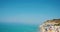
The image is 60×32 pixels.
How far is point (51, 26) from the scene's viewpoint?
8.07 feet

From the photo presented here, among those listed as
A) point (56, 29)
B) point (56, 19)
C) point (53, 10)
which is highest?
point (53, 10)

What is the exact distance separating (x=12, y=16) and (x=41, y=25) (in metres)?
0.54

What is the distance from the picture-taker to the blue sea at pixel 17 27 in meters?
2.45

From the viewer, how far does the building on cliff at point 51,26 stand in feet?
8.02

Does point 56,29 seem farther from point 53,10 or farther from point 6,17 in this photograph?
point 6,17

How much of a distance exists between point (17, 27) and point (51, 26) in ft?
1.95

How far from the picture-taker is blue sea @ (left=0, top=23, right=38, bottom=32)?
245 centimetres

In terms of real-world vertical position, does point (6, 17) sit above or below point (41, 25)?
above

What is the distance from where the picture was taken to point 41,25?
2457 mm

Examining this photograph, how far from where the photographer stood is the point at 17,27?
2465mm

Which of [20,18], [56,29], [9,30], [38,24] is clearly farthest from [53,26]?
[9,30]

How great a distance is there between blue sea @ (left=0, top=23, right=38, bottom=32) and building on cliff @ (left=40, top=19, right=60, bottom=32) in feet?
0.42

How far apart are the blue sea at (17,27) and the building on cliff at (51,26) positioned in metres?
0.13

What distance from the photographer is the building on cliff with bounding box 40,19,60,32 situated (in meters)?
2.45
